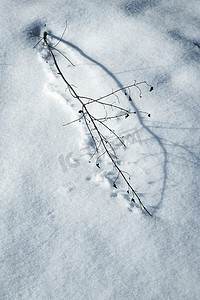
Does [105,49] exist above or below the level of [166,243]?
above

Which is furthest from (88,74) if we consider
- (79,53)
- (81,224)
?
(81,224)

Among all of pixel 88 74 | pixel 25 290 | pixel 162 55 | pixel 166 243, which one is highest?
pixel 162 55

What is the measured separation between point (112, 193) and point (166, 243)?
0.37 metres

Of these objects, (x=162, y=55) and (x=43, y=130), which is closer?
(x=43, y=130)

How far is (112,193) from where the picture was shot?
4.53 feet

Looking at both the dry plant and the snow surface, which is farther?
the dry plant

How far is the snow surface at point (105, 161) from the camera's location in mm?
1205

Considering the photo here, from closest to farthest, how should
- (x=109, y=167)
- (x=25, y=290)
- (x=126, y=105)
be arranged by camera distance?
(x=25, y=290) → (x=109, y=167) → (x=126, y=105)

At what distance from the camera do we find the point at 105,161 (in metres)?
1.47

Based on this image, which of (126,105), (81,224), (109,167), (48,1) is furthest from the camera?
(48,1)

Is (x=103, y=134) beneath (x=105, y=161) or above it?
above

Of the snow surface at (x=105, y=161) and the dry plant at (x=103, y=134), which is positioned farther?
the dry plant at (x=103, y=134)

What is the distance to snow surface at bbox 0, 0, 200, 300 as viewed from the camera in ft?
3.95

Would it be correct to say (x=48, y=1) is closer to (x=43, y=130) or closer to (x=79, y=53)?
(x=79, y=53)
